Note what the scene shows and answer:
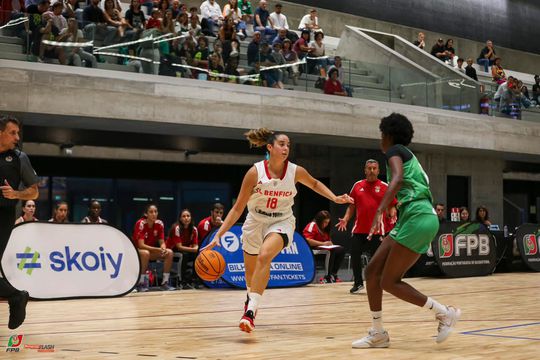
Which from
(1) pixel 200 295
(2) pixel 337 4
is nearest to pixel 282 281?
(1) pixel 200 295

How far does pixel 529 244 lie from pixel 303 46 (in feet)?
23.6

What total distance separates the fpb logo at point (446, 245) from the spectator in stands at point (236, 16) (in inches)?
271

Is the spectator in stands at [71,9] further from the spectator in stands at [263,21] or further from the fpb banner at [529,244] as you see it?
the fpb banner at [529,244]

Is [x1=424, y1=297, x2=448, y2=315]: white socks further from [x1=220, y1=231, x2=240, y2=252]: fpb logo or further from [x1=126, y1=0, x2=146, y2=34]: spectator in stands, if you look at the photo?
[x1=126, y1=0, x2=146, y2=34]: spectator in stands

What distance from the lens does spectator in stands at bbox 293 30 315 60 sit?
18837mm

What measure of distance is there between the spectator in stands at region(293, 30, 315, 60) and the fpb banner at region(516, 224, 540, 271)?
639 centimetres

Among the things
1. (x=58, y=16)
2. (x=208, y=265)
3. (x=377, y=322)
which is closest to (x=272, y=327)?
(x=208, y=265)

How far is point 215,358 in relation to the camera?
5391 mm

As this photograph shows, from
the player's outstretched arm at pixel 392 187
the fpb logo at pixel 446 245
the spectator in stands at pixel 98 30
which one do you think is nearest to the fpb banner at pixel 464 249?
the fpb logo at pixel 446 245

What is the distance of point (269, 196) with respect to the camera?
23.9 feet

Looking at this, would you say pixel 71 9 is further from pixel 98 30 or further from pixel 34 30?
pixel 34 30

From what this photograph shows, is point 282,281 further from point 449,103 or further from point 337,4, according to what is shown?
point 337,4

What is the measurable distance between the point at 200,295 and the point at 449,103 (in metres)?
12.3

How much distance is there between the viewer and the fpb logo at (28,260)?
10.8 meters
